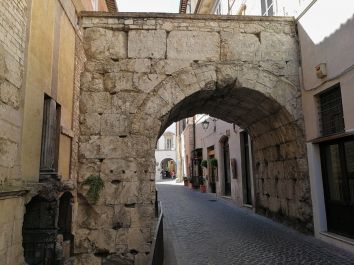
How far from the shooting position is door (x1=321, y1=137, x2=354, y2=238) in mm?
4902

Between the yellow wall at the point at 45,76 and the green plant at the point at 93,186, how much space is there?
0.46 m

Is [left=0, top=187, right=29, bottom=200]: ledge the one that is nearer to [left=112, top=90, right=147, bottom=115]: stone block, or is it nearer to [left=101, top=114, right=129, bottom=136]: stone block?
[left=101, top=114, right=129, bottom=136]: stone block

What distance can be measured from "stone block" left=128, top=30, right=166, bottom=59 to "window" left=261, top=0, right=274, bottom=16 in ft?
11.7

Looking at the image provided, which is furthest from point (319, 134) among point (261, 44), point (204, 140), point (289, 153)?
point (204, 140)

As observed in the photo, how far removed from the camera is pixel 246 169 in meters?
9.82

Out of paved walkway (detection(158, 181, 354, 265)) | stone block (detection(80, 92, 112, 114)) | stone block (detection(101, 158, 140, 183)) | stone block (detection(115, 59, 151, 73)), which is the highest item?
stone block (detection(115, 59, 151, 73))

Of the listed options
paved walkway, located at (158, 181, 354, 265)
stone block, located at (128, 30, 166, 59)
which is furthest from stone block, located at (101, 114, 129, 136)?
paved walkway, located at (158, 181, 354, 265)

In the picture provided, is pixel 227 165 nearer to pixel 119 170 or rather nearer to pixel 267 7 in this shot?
pixel 267 7

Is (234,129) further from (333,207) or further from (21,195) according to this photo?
Answer: (21,195)

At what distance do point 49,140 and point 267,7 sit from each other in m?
Result: 6.70

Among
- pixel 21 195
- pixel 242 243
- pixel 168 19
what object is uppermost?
pixel 168 19

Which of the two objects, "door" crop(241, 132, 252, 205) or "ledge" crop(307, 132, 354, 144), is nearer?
"ledge" crop(307, 132, 354, 144)

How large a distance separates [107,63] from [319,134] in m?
3.97

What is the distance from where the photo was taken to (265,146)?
7.39m
